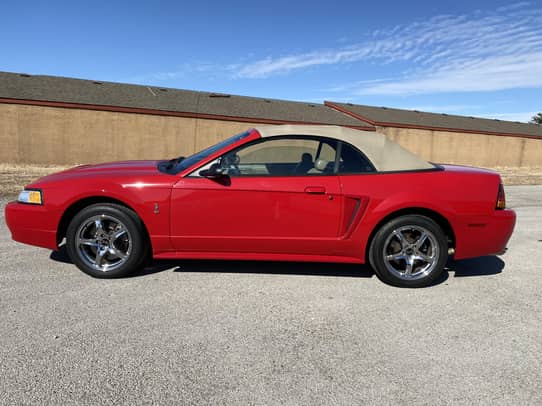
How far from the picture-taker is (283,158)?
13.0ft

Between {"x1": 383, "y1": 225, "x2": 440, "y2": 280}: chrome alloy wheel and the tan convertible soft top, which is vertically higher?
the tan convertible soft top

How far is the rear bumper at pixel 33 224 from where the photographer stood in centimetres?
367

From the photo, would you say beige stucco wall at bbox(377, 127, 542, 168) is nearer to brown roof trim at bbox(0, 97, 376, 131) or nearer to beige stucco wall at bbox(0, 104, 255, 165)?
brown roof trim at bbox(0, 97, 376, 131)

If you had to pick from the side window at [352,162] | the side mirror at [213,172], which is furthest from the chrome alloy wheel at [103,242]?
the side window at [352,162]

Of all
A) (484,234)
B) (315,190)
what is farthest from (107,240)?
(484,234)

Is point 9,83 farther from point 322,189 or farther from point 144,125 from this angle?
point 322,189

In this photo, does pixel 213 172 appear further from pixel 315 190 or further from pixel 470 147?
pixel 470 147

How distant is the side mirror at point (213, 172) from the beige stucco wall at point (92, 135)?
1745cm

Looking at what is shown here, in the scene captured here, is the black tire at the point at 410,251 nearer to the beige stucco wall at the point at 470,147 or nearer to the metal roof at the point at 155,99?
the metal roof at the point at 155,99

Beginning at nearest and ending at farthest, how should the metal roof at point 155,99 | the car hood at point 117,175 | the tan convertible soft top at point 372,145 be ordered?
1. the car hood at point 117,175
2. the tan convertible soft top at point 372,145
3. the metal roof at point 155,99

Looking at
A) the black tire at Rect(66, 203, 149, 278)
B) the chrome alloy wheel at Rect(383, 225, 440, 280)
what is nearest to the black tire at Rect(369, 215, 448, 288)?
the chrome alloy wheel at Rect(383, 225, 440, 280)

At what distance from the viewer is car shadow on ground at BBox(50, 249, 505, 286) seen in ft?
13.1

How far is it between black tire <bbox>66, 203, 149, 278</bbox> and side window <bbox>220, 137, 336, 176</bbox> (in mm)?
1068

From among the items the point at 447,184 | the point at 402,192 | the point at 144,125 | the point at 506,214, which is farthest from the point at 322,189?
the point at 144,125
